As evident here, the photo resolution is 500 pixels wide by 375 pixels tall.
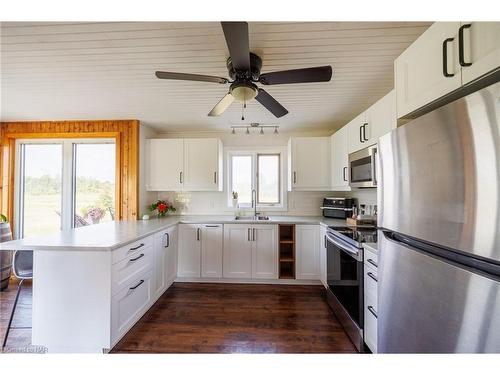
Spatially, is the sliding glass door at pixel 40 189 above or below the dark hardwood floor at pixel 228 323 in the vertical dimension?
above

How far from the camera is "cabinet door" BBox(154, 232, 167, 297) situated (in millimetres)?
2277

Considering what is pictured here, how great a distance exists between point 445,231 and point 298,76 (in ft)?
3.85

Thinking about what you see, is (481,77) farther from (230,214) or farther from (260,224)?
(230,214)

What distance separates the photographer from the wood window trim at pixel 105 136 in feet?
9.46

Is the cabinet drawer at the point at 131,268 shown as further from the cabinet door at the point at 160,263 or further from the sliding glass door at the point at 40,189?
the sliding glass door at the point at 40,189

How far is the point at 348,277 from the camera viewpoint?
5.92 ft

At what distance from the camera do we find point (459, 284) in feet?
2.14

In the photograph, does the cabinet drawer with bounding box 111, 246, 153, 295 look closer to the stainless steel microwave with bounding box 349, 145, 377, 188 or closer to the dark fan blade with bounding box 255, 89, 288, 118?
the dark fan blade with bounding box 255, 89, 288, 118

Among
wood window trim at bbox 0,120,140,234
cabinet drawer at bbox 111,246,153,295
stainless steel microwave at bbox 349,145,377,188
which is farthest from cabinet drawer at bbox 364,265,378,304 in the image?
wood window trim at bbox 0,120,140,234

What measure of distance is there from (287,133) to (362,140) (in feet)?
4.80

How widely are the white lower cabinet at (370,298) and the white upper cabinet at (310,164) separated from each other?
5.16 ft

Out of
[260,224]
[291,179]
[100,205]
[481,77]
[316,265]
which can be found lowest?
[316,265]

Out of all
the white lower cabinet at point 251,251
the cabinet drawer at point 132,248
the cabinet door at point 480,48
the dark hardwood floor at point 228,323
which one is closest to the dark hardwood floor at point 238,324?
the dark hardwood floor at point 228,323
